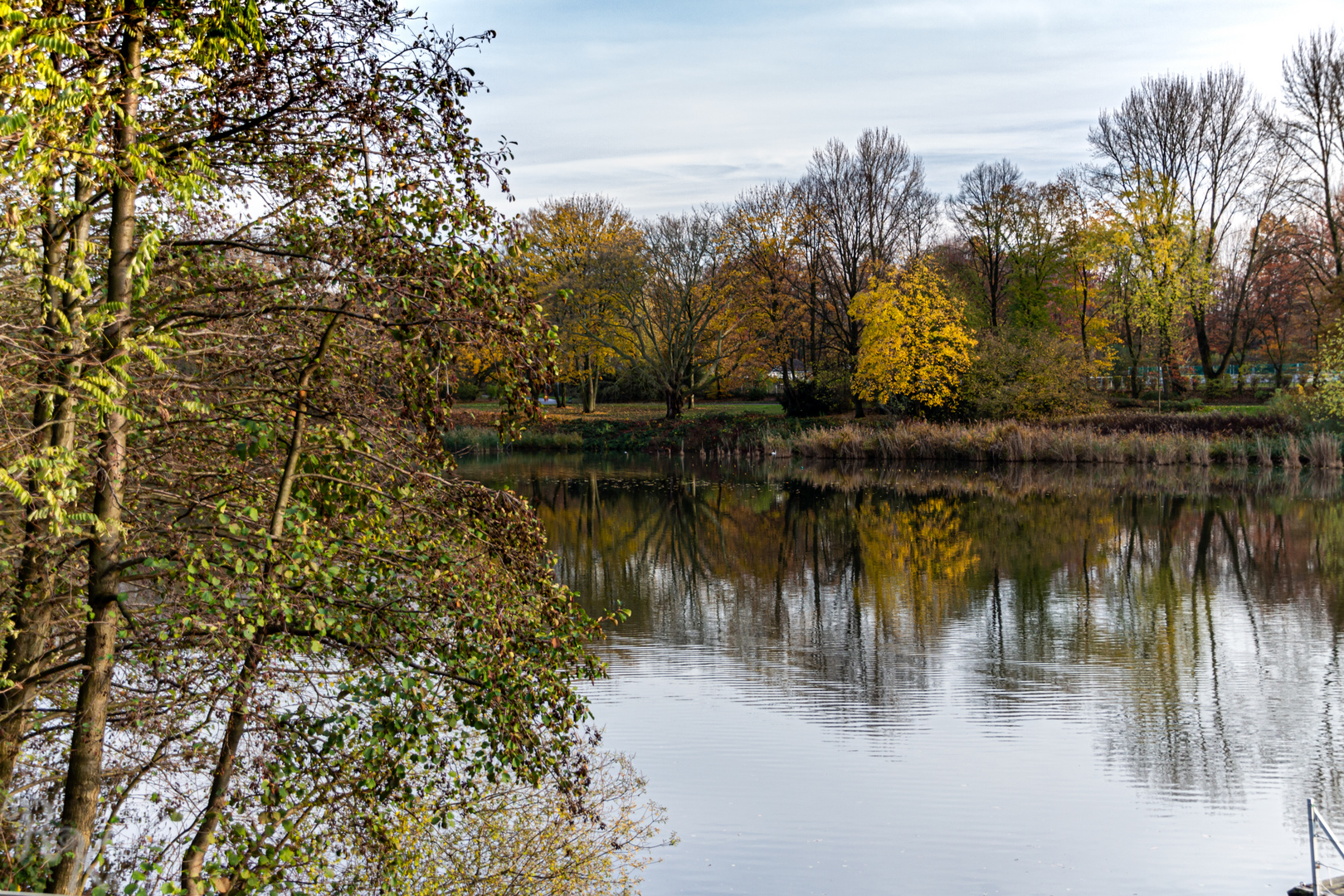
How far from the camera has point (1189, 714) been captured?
10.4 m

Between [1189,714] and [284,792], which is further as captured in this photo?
[1189,714]

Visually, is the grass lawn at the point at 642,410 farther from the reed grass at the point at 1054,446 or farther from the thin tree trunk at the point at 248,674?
the thin tree trunk at the point at 248,674

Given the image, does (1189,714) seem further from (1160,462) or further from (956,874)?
(1160,462)

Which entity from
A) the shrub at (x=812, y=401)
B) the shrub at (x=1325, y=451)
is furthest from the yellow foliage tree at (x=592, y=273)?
the shrub at (x=1325, y=451)

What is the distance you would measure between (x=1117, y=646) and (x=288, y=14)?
11551 mm

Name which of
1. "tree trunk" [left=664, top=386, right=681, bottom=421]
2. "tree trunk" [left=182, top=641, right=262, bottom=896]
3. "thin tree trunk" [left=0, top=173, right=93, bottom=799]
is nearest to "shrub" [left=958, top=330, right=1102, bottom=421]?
"tree trunk" [left=664, top=386, right=681, bottom=421]

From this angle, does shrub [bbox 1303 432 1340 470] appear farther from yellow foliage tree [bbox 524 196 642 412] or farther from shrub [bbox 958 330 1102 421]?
yellow foliage tree [bbox 524 196 642 412]

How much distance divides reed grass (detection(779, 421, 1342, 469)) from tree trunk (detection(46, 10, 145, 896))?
34186mm

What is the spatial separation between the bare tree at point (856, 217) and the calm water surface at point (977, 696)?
23.2 metres

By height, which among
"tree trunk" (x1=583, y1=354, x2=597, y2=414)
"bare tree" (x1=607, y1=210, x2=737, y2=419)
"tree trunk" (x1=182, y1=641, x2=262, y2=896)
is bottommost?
"tree trunk" (x1=182, y1=641, x2=262, y2=896)

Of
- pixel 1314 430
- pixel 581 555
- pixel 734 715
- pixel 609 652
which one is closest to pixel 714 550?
pixel 581 555

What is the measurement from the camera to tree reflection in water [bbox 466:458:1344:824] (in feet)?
33.8

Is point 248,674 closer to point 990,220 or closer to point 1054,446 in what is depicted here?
point 1054,446

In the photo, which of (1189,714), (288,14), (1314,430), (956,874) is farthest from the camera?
(1314,430)
